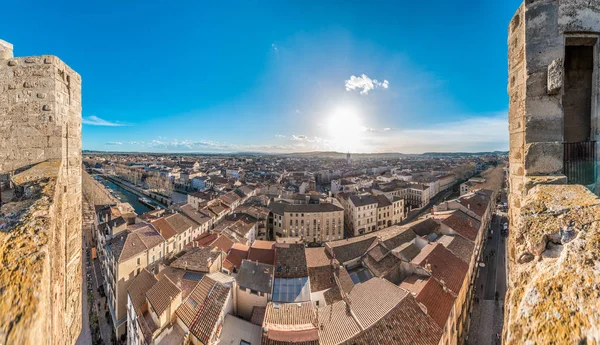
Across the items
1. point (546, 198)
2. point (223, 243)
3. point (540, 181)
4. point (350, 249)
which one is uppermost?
point (540, 181)

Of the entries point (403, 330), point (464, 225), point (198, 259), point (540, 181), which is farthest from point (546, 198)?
point (464, 225)

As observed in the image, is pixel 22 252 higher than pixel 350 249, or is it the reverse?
pixel 22 252

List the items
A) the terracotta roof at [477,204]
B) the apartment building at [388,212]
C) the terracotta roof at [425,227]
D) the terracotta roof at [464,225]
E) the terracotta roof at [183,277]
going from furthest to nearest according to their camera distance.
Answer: the apartment building at [388,212], the terracotta roof at [477,204], the terracotta roof at [425,227], the terracotta roof at [464,225], the terracotta roof at [183,277]

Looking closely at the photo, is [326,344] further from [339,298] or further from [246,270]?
[246,270]

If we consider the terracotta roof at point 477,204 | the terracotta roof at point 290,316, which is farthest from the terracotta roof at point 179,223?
the terracotta roof at point 477,204

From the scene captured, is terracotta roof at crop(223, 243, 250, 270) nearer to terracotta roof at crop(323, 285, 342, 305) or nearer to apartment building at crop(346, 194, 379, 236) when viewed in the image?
terracotta roof at crop(323, 285, 342, 305)

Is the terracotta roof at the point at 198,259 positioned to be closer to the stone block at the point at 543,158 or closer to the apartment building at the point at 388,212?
the stone block at the point at 543,158

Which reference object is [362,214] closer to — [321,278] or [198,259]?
[321,278]
